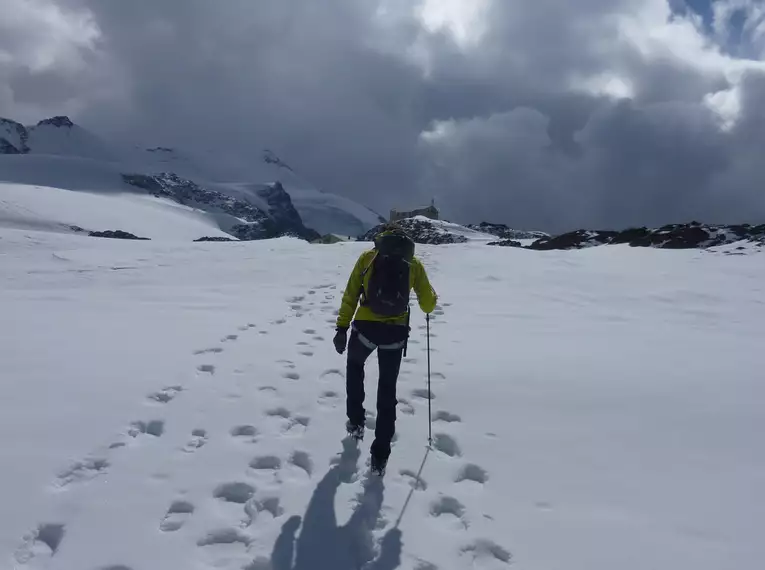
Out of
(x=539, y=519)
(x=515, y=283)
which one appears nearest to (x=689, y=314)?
(x=515, y=283)

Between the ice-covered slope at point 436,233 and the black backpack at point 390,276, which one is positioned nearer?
the black backpack at point 390,276

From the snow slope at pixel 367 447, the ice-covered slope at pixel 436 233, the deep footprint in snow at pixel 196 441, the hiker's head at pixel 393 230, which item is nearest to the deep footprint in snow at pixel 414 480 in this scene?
the snow slope at pixel 367 447

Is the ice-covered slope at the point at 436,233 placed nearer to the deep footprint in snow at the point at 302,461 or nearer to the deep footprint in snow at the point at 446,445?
the deep footprint in snow at the point at 446,445

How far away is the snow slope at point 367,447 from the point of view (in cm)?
412

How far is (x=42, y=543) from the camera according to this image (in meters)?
3.91

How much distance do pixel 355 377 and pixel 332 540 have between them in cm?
188

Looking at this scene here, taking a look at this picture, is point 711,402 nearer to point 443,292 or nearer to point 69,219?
point 443,292

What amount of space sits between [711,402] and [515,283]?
438 inches

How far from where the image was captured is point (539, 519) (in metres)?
4.55

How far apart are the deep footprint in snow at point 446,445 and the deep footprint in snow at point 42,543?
3682 mm

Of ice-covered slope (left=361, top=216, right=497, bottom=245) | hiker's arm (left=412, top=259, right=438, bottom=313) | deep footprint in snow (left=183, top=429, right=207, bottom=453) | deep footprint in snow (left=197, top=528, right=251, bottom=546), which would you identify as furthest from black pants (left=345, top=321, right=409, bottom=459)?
ice-covered slope (left=361, top=216, right=497, bottom=245)

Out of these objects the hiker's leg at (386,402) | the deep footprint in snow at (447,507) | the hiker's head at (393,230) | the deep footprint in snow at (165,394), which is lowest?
the deep footprint in snow at (447,507)

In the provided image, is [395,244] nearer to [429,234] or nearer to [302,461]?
[302,461]

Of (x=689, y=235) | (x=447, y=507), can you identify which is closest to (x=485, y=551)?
(x=447, y=507)
